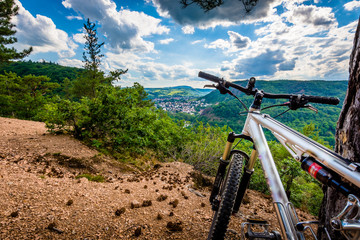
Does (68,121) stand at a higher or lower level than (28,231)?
higher

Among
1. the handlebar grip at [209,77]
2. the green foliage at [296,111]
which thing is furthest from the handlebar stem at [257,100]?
the green foliage at [296,111]

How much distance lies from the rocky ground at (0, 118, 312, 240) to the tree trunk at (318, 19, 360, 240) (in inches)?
66.5

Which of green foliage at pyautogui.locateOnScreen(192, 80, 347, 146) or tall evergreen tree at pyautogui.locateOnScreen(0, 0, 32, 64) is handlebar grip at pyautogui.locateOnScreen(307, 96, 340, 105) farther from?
green foliage at pyautogui.locateOnScreen(192, 80, 347, 146)

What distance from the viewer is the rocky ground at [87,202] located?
230 centimetres

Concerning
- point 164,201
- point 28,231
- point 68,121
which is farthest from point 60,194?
point 68,121

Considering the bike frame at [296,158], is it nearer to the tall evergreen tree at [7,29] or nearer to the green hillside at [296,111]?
the tall evergreen tree at [7,29]

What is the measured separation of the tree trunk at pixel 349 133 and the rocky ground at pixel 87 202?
1689 mm

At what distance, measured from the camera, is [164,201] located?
365 cm

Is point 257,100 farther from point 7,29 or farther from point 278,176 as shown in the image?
point 7,29

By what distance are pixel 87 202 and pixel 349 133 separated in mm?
4135

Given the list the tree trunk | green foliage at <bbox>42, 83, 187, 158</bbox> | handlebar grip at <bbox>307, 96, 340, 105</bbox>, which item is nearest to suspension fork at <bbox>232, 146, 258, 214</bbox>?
the tree trunk

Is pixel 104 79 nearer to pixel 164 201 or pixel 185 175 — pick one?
pixel 185 175

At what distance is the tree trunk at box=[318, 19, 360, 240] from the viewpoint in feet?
4.85

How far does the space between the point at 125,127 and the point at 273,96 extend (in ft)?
20.4
